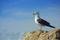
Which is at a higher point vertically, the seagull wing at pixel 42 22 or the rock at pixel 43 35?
the seagull wing at pixel 42 22

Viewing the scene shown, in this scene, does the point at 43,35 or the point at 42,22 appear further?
the point at 42,22

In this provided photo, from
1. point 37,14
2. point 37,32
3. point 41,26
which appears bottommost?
point 37,32

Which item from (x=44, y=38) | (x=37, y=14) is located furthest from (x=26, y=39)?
(x=37, y=14)

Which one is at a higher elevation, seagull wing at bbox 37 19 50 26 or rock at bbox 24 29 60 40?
seagull wing at bbox 37 19 50 26

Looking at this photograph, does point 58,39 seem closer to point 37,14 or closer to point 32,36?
point 32,36

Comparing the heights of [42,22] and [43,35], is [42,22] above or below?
above

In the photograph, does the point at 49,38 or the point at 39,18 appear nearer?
the point at 49,38

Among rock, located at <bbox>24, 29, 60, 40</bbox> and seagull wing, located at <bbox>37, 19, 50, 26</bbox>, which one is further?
seagull wing, located at <bbox>37, 19, 50, 26</bbox>

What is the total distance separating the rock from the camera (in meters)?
12.9

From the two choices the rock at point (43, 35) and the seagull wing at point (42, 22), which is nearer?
the rock at point (43, 35)

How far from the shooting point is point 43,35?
43.9 ft

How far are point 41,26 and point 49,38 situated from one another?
4650mm

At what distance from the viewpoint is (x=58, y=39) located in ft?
42.3

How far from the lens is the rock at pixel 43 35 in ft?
42.4
